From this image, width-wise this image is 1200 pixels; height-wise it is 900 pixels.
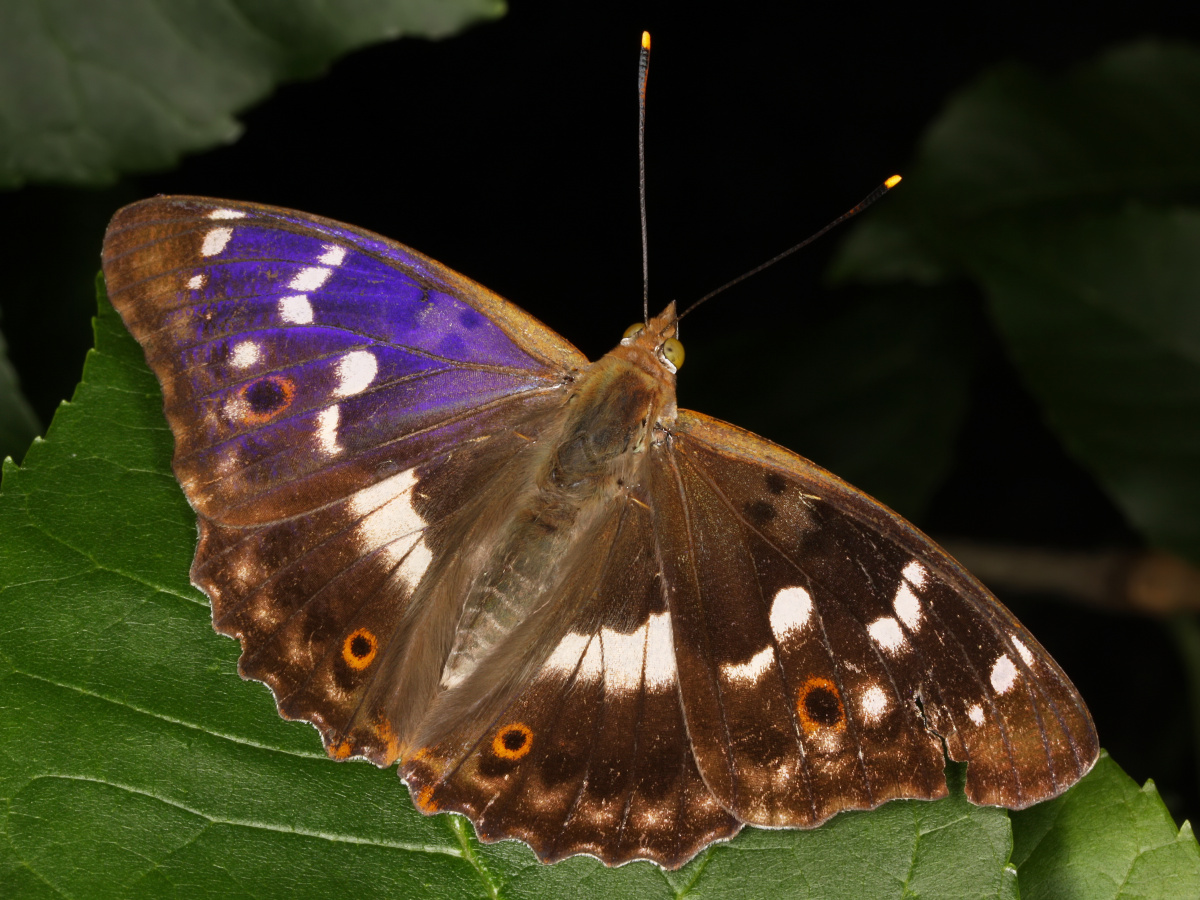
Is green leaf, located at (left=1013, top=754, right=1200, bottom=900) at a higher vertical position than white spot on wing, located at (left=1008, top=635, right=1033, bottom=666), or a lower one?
lower

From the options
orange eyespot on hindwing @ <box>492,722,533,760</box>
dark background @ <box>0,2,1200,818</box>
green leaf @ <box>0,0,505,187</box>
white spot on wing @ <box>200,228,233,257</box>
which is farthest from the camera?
dark background @ <box>0,2,1200,818</box>

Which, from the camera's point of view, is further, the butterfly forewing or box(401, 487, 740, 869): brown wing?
the butterfly forewing

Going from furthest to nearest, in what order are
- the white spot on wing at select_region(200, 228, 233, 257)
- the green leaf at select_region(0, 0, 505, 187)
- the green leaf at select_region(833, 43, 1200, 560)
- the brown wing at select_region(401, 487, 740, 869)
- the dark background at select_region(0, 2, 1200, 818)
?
1. the dark background at select_region(0, 2, 1200, 818)
2. the green leaf at select_region(833, 43, 1200, 560)
3. the green leaf at select_region(0, 0, 505, 187)
4. the white spot on wing at select_region(200, 228, 233, 257)
5. the brown wing at select_region(401, 487, 740, 869)

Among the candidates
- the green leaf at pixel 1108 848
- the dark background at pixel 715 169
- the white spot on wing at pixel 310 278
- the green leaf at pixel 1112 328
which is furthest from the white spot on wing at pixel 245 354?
the green leaf at pixel 1112 328

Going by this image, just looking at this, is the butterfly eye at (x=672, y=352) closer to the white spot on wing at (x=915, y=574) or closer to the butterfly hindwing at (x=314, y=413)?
the butterfly hindwing at (x=314, y=413)

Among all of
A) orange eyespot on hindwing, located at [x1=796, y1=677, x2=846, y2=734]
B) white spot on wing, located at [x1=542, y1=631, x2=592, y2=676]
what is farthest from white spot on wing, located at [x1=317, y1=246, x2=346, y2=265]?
orange eyespot on hindwing, located at [x1=796, y1=677, x2=846, y2=734]

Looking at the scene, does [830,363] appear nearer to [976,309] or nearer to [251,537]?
[976,309]

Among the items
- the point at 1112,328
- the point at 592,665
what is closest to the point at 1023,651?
the point at 592,665

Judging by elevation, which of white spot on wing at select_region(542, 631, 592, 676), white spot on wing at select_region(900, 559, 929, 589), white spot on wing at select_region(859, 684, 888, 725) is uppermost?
white spot on wing at select_region(900, 559, 929, 589)

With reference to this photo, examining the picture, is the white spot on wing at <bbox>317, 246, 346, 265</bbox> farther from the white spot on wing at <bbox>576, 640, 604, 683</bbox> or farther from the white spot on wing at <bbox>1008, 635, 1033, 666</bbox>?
the white spot on wing at <bbox>1008, 635, 1033, 666</bbox>

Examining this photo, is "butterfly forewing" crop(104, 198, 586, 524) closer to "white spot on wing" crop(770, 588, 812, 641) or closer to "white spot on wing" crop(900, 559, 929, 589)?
"white spot on wing" crop(770, 588, 812, 641)
